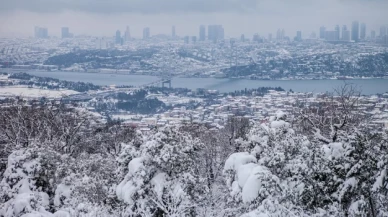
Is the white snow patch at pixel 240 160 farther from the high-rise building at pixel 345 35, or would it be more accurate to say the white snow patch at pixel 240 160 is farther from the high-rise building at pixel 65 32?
the high-rise building at pixel 65 32

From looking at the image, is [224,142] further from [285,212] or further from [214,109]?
[214,109]

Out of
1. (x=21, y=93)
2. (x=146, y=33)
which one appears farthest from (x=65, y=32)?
(x=21, y=93)

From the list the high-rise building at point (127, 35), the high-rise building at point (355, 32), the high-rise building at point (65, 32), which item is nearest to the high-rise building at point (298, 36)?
the high-rise building at point (355, 32)

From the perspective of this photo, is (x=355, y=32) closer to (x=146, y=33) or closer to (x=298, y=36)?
(x=298, y=36)

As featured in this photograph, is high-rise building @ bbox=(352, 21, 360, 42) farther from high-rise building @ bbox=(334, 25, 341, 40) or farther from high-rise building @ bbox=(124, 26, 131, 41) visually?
high-rise building @ bbox=(124, 26, 131, 41)

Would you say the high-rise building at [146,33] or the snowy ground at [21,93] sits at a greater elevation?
the high-rise building at [146,33]

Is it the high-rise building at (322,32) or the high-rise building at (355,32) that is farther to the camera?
the high-rise building at (322,32)

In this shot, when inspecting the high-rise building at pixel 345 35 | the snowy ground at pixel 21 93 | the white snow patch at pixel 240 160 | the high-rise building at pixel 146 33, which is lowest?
the snowy ground at pixel 21 93

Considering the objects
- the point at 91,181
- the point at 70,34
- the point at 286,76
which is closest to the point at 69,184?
the point at 91,181

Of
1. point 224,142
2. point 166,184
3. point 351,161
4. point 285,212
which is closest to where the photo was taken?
point 285,212
